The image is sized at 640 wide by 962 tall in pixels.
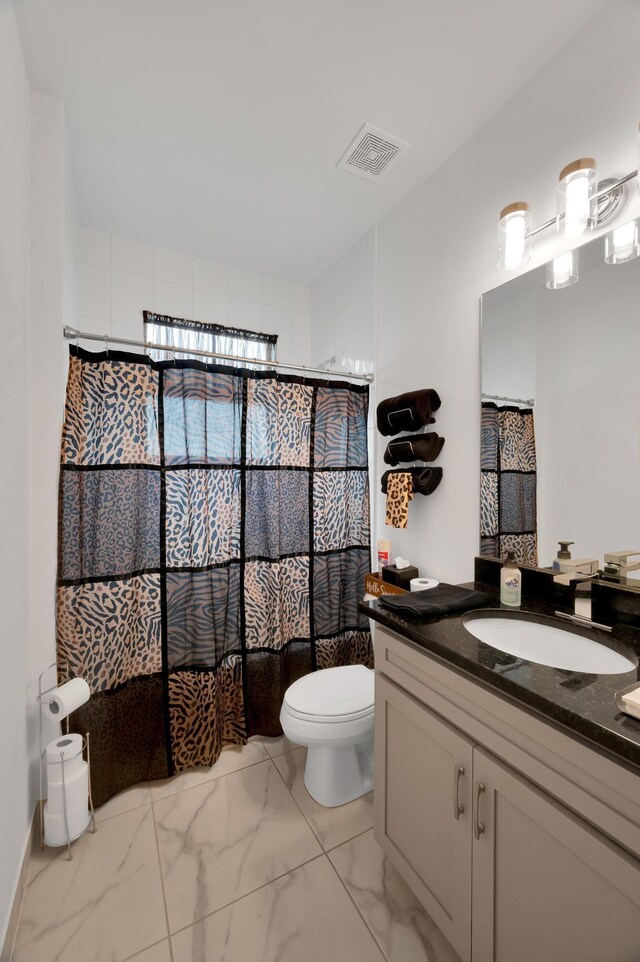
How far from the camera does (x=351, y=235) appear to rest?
222 cm

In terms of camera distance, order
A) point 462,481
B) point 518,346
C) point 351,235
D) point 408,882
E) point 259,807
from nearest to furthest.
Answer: point 408,882
point 518,346
point 259,807
point 462,481
point 351,235

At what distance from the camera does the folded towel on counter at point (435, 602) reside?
1.17 m

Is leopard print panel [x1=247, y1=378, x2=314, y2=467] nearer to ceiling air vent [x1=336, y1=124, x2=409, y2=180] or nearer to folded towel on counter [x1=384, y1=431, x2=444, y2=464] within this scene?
folded towel on counter [x1=384, y1=431, x2=444, y2=464]

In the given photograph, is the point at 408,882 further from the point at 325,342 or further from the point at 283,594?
the point at 325,342

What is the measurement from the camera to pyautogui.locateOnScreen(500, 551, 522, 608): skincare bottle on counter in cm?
129

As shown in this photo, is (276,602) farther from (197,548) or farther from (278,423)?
(278,423)

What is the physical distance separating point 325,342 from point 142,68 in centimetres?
150

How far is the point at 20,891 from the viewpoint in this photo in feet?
3.92

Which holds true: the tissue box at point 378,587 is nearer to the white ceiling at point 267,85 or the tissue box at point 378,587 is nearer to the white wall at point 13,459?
the white wall at point 13,459

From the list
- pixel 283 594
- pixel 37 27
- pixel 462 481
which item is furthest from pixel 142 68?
pixel 283 594

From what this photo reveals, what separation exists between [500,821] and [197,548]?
4.54 ft

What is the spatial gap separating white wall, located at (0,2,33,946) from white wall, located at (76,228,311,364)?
32.1 inches

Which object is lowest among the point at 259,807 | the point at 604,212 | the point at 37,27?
the point at 259,807

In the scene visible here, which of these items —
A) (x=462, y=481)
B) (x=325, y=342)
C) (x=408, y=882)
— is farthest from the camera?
(x=325, y=342)
